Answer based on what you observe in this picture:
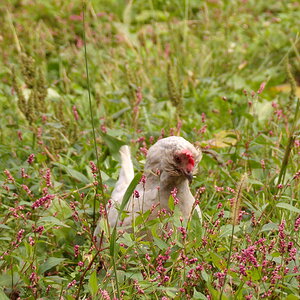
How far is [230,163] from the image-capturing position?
3348 mm

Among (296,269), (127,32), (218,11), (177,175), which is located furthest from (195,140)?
(218,11)

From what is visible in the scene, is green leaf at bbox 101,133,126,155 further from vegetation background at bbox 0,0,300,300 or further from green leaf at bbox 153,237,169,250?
green leaf at bbox 153,237,169,250

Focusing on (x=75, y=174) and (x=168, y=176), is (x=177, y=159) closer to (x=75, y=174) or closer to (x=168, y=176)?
(x=168, y=176)

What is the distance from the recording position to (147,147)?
12.1 feet

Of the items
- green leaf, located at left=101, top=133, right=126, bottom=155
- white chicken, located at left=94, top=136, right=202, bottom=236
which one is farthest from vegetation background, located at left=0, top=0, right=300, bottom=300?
white chicken, located at left=94, top=136, right=202, bottom=236

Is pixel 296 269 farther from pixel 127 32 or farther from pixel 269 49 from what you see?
pixel 127 32

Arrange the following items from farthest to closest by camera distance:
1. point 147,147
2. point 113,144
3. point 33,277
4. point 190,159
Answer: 1. point 147,147
2. point 113,144
3. point 190,159
4. point 33,277

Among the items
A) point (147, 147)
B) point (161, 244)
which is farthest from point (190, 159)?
point (147, 147)

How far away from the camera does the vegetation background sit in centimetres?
215

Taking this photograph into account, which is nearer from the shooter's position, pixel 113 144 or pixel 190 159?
pixel 190 159

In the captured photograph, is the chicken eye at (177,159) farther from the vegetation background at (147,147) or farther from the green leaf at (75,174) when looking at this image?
the green leaf at (75,174)

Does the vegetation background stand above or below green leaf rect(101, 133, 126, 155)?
below

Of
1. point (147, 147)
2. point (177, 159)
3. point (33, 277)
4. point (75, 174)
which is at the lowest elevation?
point (147, 147)

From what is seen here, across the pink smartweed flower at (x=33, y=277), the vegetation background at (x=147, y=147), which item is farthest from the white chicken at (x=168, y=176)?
the pink smartweed flower at (x=33, y=277)
